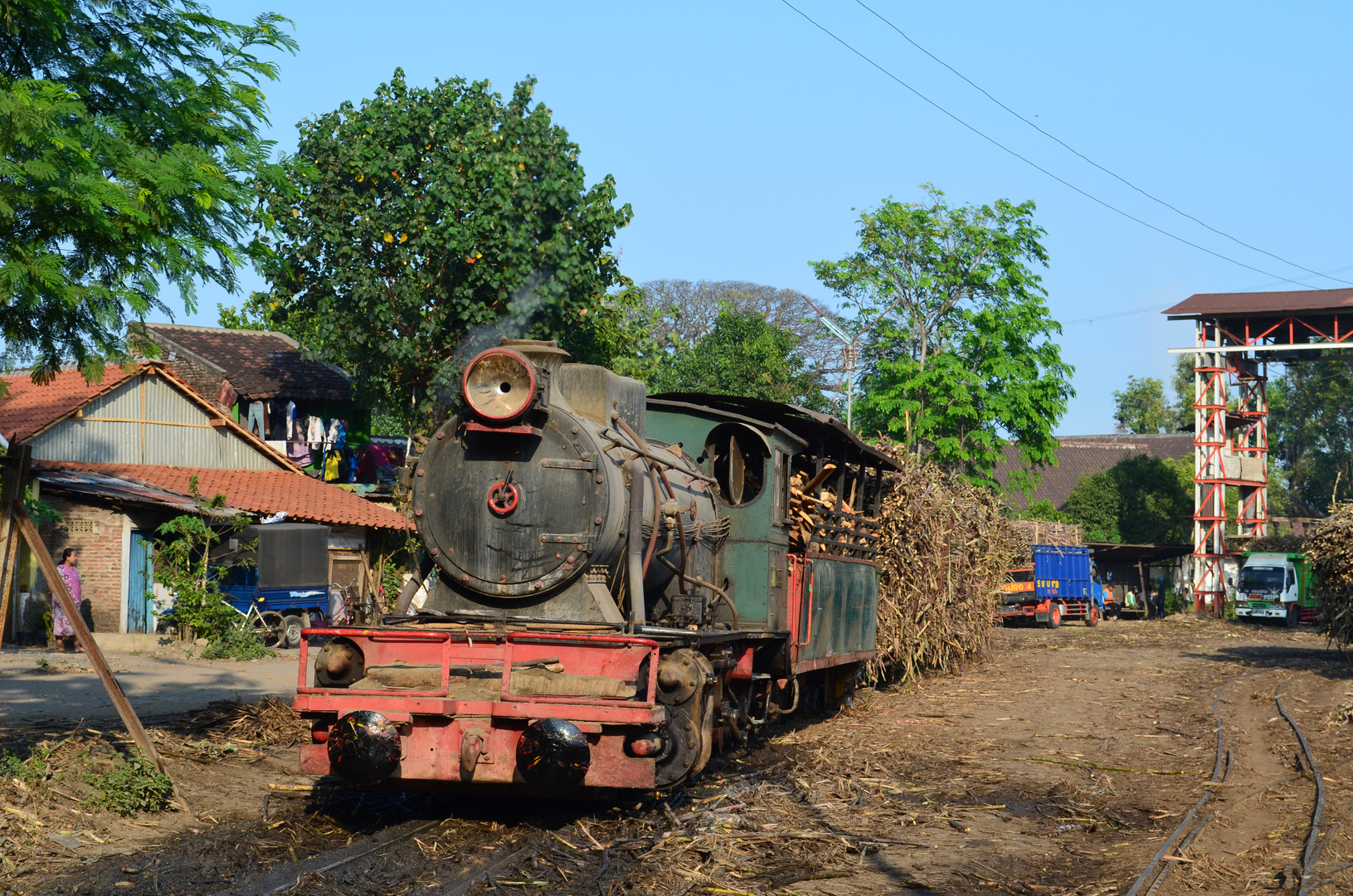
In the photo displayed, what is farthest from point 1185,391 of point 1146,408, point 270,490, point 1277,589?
point 270,490

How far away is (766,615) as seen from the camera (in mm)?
10172

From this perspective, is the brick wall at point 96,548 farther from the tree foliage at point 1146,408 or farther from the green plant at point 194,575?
the tree foliage at point 1146,408

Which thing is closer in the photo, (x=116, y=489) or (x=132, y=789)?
(x=132, y=789)

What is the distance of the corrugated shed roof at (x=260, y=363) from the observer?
28.6 metres

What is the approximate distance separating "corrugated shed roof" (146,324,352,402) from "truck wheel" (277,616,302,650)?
9.31 metres

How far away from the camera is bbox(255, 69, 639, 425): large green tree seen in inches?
853

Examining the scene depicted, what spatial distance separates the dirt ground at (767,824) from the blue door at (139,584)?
994 centimetres

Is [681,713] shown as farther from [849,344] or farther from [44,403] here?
[849,344]

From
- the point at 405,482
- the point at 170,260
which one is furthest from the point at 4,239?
the point at 405,482

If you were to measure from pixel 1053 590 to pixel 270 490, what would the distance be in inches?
904

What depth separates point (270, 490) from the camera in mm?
22766

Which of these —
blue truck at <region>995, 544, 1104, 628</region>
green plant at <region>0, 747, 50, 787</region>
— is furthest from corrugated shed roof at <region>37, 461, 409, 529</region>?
blue truck at <region>995, 544, 1104, 628</region>

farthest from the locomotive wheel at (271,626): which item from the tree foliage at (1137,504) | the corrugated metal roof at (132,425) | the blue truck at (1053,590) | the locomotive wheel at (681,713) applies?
the tree foliage at (1137,504)

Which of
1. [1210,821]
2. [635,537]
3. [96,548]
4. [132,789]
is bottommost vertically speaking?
[1210,821]
